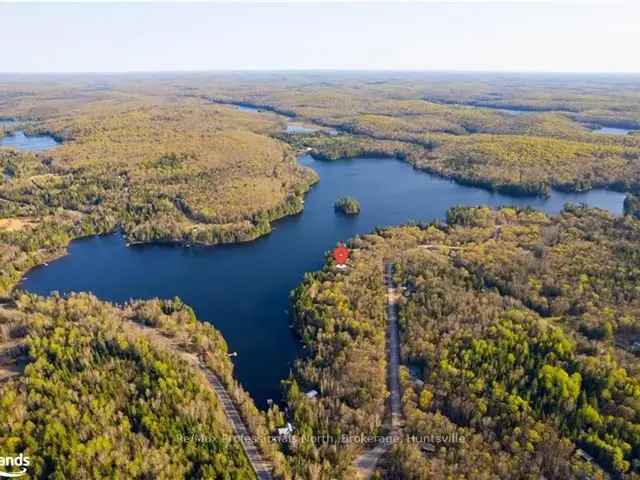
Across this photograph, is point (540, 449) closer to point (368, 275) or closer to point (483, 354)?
point (483, 354)

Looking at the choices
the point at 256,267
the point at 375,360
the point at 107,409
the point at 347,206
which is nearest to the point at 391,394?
the point at 375,360

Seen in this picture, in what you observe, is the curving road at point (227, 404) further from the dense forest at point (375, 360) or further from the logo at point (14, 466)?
the logo at point (14, 466)

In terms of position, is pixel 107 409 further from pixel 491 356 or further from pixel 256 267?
pixel 256 267

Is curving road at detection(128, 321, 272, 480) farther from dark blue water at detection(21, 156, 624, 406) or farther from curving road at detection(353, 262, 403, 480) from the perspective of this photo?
curving road at detection(353, 262, 403, 480)

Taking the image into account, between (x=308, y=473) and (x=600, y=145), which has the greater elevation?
(x=600, y=145)

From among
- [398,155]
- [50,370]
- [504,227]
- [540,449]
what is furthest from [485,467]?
[398,155]

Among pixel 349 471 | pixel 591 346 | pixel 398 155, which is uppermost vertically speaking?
pixel 398 155
